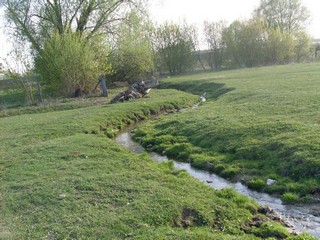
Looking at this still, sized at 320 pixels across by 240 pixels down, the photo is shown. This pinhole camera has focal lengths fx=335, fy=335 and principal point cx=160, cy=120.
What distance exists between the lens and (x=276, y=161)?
33.3 ft

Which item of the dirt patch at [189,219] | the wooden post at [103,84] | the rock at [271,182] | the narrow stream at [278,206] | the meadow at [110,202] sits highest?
the wooden post at [103,84]

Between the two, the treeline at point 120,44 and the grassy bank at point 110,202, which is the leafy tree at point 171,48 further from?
the grassy bank at point 110,202

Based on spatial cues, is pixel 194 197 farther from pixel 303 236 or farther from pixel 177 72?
pixel 177 72

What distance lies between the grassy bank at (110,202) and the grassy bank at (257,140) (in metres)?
1.46

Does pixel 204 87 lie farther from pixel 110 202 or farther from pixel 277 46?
pixel 277 46

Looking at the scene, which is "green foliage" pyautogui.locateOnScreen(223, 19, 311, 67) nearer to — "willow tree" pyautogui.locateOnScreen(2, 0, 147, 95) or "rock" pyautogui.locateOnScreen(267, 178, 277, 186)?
"willow tree" pyautogui.locateOnScreen(2, 0, 147, 95)

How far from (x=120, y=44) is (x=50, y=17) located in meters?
8.42

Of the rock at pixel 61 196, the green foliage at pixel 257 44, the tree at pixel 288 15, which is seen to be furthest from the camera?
the tree at pixel 288 15

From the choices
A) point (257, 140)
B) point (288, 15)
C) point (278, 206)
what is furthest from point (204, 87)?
point (288, 15)

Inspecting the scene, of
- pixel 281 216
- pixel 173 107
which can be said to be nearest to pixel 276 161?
pixel 281 216

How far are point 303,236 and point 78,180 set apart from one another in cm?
552

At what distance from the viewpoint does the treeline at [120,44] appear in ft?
99.5

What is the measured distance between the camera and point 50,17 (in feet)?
116

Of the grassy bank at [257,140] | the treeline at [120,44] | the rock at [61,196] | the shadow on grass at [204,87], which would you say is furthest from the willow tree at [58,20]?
the rock at [61,196]
